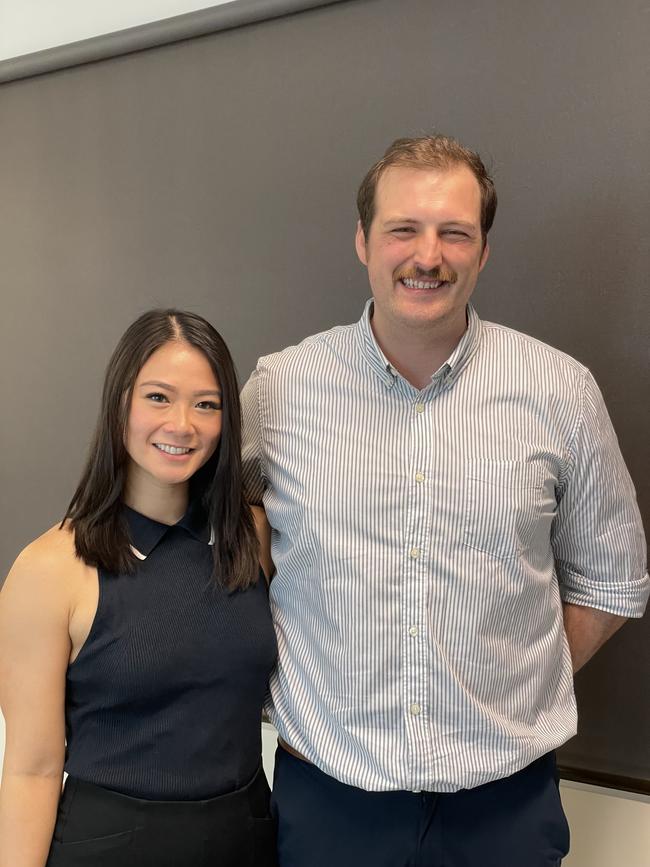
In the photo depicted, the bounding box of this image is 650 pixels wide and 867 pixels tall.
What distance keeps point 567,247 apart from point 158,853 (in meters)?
1.22

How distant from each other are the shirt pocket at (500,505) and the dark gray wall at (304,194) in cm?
38

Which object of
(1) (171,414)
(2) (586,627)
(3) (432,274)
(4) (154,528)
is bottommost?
(2) (586,627)

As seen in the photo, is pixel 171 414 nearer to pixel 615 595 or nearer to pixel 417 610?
pixel 417 610

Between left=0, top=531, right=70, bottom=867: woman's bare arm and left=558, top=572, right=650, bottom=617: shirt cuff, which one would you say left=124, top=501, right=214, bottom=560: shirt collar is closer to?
left=0, top=531, right=70, bottom=867: woman's bare arm

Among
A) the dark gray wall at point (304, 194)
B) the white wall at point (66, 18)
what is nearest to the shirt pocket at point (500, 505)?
the dark gray wall at point (304, 194)

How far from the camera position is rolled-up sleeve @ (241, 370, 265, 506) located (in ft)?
4.77

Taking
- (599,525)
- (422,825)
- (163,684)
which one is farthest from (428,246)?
(422,825)

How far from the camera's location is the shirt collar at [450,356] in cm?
130

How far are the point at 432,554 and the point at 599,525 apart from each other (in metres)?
0.30

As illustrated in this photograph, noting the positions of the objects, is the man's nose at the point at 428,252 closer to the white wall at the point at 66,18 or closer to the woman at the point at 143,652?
the woman at the point at 143,652

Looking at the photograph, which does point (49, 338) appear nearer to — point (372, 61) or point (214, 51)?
point (214, 51)

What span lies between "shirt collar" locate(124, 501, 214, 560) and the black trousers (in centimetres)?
35

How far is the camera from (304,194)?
5.84 feet

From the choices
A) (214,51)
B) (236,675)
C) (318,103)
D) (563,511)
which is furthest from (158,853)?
(214,51)
